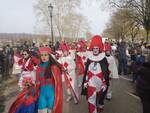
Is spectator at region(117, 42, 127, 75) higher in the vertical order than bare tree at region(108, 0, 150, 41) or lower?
lower

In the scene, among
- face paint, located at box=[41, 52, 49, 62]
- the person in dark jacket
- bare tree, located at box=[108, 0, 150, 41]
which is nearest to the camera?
the person in dark jacket

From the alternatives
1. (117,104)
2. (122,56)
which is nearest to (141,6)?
(122,56)

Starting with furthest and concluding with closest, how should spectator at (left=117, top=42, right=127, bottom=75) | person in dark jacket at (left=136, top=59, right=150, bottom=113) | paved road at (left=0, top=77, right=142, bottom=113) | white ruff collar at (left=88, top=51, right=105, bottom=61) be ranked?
spectator at (left=117, top=42, right=127, bottom=75) < paved road at (left=0, top=77, right=142, bottom=113) < white ruff collar at (left=88, top=51, right=105, bottom=61) < person in dark jacket at (left=136, top=59, right=150, bottom=113)

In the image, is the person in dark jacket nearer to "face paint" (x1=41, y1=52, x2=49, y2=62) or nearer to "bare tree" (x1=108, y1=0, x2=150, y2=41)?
"face paint" (x1=41, y1=52, x2=49, y2=62)

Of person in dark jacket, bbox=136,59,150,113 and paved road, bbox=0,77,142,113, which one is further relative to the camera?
paved road, bbox=0,77,142,113

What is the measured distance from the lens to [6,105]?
9984 mm

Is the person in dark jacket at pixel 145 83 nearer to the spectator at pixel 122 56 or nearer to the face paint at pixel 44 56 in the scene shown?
the face paint at pixel 44 56

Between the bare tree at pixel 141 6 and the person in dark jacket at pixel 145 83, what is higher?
the bare tree at pixel 141 6

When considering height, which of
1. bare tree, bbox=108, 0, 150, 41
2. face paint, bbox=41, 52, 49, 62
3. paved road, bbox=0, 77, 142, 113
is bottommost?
paved road, bbox=0, 77, 142, 113

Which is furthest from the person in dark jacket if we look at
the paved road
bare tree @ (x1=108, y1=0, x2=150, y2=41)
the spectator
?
bare tree @ (x1=108, y1=0, x2=150, y2=41)

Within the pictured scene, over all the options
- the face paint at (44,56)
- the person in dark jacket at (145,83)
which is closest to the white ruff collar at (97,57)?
the face paint at (44,56)

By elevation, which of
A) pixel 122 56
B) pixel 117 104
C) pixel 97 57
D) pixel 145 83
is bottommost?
pixel 117 104

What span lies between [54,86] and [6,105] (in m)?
4.43

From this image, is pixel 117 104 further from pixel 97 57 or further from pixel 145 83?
pixel 145 83
